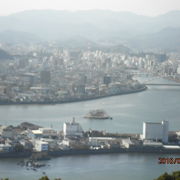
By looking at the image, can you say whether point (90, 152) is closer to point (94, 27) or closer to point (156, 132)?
point (156, 132)

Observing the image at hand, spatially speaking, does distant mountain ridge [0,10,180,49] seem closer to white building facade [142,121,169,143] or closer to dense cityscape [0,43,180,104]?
dense cityscape [0,43,180,104]

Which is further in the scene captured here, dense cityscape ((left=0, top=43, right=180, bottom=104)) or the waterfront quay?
dense cityscape ((left=0, top=43, right=180, bottom=104))

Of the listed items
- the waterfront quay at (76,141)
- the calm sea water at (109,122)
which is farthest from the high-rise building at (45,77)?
the waterfront quay at (76,141)

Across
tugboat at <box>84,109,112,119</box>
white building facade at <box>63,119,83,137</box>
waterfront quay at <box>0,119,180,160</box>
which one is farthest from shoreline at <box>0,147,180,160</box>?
tugboat at <box>84,109,112,119</box>

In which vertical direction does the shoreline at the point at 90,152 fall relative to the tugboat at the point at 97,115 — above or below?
below

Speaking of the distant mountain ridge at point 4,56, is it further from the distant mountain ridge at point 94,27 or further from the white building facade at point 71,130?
the white building facade at point 71,130

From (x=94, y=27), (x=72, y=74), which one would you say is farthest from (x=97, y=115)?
(x=94, y=27)

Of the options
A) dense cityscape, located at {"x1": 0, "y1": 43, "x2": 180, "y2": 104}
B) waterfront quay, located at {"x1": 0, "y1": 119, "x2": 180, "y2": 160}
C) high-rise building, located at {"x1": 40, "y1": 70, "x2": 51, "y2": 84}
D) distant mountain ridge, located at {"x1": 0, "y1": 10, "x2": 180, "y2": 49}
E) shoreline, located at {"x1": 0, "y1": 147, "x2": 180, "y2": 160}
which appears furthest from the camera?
distant mountain ridge, located at {"x1": 0, "y1": 10, "x2": 180, "y2": 49}

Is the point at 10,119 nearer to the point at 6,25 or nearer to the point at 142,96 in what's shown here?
the point at 142,96
